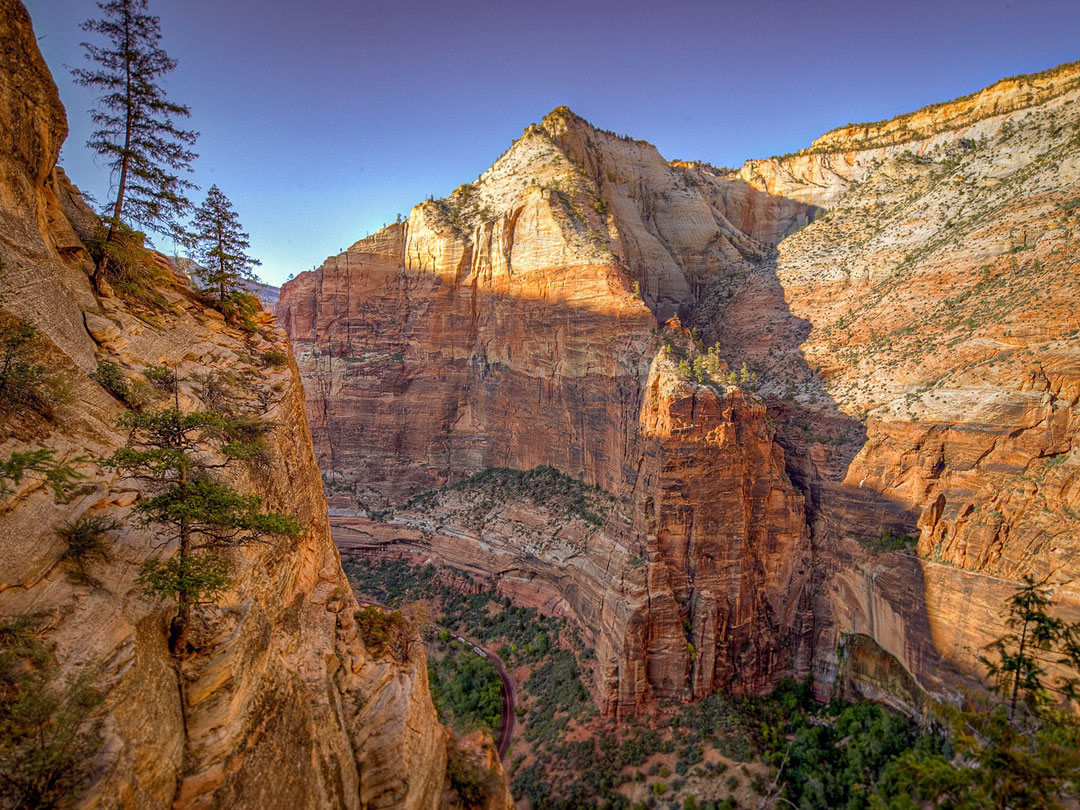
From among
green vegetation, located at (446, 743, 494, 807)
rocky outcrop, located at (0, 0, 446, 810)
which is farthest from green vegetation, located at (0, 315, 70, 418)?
green vegetation, located at (446, 743, 494, 807)

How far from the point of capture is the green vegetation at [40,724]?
6.08 meters

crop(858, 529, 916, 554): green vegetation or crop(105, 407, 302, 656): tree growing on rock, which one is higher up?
crop(105, 407, 302, 656): tree growing on rock

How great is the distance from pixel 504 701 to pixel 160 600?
2815 cm

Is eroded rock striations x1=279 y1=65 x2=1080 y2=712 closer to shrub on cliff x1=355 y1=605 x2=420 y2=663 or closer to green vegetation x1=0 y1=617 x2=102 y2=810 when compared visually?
shrub on cliff x1=355 y1=605 x2=420 y2=663

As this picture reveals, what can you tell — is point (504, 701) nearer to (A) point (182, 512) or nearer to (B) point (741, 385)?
(B) point (741, 385)

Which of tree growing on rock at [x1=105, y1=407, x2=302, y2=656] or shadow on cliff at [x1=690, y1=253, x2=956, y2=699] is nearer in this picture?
tree growing on rock at [x1=105, y1=407, x2=302, y2=656]

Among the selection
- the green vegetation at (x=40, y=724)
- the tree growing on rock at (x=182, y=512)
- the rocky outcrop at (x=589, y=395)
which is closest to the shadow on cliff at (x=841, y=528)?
the rocky outcrop at (x=589, y=395)

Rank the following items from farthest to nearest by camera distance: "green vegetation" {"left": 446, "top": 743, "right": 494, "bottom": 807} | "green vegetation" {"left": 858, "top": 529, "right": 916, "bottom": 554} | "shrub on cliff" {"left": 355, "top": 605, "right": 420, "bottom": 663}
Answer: "green vegetation" {"left": 858, "top": 529, "right": 916, "bottom": 554} < "green vegetation" {"left": 446, "top": 743, "right": 494, "bottom": 807} < "shrub on cliff" {"left": 355, "top": 605, "right": 420, "bottom": 663}

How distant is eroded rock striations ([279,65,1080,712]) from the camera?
25141 millimetres

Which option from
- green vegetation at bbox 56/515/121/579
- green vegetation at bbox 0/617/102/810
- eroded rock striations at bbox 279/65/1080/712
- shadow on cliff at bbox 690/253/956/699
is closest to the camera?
green vegetation at bbox 0/617/102/810

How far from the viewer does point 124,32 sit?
49.2ft

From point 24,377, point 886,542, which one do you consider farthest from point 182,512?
point 886,542

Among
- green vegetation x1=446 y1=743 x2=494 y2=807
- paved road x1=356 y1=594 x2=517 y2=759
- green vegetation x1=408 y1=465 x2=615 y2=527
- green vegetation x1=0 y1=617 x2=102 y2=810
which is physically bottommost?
paved road x1=356 y1=594 x2=517 y2=759

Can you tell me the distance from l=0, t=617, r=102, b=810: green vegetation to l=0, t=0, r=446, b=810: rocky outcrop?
0.19 meters
